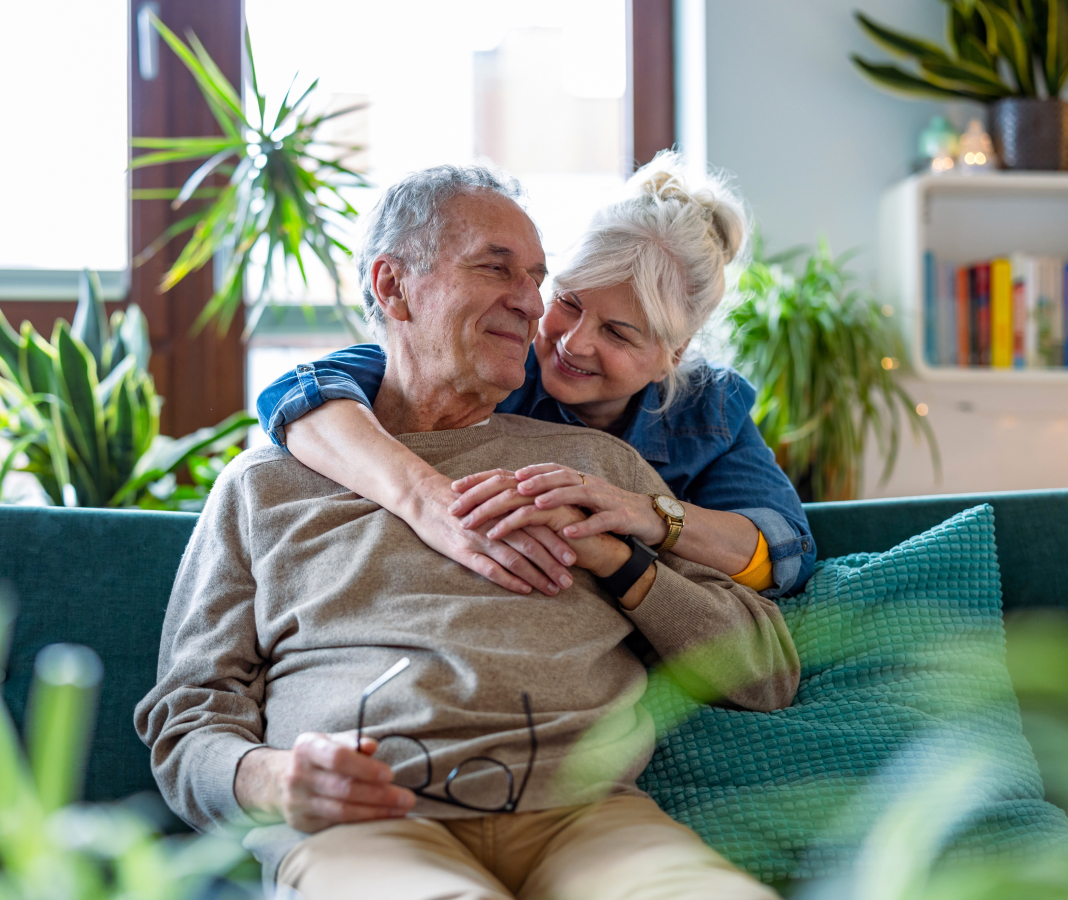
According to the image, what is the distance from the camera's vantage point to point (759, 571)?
138 cm

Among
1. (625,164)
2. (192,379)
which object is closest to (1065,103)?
(625,164)

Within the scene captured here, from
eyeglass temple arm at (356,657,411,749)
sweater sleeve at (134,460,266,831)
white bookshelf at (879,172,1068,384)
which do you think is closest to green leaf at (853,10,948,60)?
white bookshelf at (879,172,1068,384)

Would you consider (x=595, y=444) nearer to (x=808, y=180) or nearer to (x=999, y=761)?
(x=999, y=761)

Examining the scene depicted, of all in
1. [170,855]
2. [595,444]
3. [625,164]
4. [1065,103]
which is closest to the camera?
[170,855]

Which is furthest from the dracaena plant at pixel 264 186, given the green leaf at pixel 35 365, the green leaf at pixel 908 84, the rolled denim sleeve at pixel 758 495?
the green leaf at pixel 908 84

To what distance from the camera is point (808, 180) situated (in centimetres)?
289

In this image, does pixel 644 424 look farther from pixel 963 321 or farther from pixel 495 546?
pixel 963 321

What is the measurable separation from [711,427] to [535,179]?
69.0 inches

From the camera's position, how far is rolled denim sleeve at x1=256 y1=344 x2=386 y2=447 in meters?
1.32

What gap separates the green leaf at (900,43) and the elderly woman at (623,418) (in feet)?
4.73

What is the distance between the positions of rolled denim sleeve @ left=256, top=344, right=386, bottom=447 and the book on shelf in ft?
6.22

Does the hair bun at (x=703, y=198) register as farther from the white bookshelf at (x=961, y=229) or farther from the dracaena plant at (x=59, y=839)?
the dracaena plant at (x=59, y=839)

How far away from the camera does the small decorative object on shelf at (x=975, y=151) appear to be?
2719 mm

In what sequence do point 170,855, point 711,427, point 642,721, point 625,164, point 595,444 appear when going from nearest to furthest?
point 170,855
point 642,721
point 595,444
point 711,427
point 625,164
